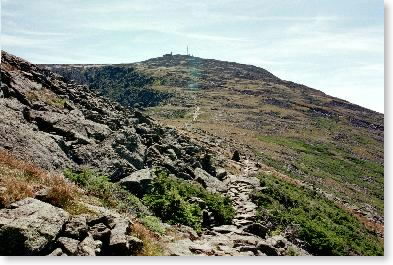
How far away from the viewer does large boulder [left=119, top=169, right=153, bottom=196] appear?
55.0 ft

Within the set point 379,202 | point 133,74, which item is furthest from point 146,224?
point 133,74

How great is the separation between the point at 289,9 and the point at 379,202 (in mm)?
32649

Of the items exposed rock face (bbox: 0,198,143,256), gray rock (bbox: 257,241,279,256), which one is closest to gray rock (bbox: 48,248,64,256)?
exposed rock face (bbox: 0,198,143,256)

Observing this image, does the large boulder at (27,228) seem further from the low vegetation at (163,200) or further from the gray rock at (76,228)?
the low vegetation at (163,200)

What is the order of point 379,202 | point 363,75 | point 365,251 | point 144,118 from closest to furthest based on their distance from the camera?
point 363,75 < point 365,251 < point 144,118 < point 379,202

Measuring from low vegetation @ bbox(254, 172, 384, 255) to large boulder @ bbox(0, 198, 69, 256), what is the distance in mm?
11570

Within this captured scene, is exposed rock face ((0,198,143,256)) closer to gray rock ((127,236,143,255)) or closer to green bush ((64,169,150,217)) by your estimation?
gray rock ((127,236,143,255))

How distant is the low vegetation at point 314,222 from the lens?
1972 cm

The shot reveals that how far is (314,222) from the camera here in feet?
75.4

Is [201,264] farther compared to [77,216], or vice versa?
[201,264]

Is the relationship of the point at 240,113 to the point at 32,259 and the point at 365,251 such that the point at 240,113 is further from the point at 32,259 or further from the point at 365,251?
the point at 32,259

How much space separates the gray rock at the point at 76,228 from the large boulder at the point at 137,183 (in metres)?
6.10

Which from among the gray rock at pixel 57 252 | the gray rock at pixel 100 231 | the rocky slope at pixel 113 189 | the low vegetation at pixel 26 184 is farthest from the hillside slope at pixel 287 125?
the gray rock at pixel 57 252

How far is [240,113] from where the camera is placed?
102250 millimetres
